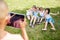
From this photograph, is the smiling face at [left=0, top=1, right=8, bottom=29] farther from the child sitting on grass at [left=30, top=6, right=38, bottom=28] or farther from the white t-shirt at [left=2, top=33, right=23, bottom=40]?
the child sitting on grass at [left=30, top=6, right=38, bottom=28]

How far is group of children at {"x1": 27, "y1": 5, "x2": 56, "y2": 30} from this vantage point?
64.4 inches

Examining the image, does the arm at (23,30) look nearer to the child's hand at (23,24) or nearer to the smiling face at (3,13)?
the child's hand at (23,24)

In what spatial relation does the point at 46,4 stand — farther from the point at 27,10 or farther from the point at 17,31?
the point at 17,31

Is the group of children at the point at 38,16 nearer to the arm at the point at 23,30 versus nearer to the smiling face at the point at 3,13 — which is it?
the arm at the point at 23,30

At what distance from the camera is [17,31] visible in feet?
5.31

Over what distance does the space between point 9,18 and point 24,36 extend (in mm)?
155

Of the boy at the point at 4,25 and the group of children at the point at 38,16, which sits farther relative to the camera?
the group of children at the point at 38,16

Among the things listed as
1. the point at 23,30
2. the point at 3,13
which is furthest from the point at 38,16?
the point at 3,13

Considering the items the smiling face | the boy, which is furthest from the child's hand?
the smiling face

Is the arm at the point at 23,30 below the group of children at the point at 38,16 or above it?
below

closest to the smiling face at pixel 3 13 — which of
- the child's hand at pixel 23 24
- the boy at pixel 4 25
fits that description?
the boy at pixel 4 25

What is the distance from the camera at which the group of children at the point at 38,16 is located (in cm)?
163

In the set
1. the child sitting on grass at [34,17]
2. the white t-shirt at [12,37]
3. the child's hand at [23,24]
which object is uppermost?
the child sitting on grass at [34,17]

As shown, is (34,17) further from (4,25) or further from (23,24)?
(4,25)
